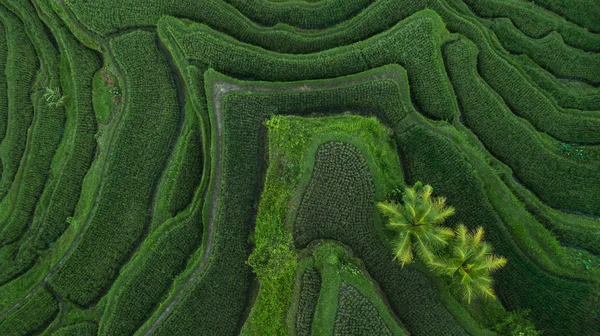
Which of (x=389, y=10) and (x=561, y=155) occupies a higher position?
(x=389, y=10)

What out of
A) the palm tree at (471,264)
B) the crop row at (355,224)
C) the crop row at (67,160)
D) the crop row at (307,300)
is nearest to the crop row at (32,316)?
the crop row at (67,160)

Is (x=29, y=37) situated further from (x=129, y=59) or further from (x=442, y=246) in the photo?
(x=442, y=246)

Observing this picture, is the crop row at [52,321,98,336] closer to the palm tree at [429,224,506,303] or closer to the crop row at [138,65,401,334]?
the crop row at [138,65,401,334]

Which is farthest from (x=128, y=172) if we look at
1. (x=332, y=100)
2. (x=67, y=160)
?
(x=332, y=100)

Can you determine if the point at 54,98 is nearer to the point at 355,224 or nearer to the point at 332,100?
the point at 332,100

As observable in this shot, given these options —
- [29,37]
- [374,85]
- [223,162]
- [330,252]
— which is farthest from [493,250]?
[29,37]

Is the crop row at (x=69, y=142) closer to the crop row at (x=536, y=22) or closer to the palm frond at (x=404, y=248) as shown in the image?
the palm frond at (x=404, y=248)
